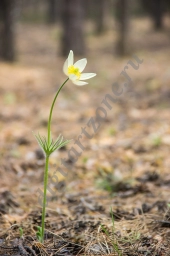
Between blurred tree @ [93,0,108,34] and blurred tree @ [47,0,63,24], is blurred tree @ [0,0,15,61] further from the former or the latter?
blurred tree @ [47,0,63,24]

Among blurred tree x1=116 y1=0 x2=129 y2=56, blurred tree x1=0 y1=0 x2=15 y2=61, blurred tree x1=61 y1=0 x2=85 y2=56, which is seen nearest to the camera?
blurred tree x1=0 y1=0 x2=15 y2=61

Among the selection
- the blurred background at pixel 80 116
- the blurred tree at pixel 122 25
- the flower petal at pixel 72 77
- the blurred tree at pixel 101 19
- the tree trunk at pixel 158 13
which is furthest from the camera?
the tree trunk at pixel 158 13


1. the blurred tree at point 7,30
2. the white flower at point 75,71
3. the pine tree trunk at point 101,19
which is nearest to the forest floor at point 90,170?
the white flower at point 75,71

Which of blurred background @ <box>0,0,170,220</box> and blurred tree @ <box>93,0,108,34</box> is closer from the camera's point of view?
blurred background @ <box>0,0,170,220</box>

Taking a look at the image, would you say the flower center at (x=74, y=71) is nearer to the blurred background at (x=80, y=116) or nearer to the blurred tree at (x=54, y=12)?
the blurred background at (x=80, y=116)

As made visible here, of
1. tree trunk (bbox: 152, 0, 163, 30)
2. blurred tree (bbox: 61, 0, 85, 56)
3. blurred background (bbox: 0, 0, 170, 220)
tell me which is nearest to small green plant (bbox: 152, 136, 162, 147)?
blurred background (bbox: 0, 0, 170, 220)

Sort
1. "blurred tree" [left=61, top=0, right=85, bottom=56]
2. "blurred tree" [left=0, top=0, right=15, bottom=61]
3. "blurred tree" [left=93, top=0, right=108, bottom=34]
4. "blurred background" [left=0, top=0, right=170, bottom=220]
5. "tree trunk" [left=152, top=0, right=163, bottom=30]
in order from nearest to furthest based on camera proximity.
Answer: "blurred background" [left=0, top=0, right=170, bottom=220] → "blurred tree" [left=0, top=0, right=15, bottom=61] → "blurred tree" [left=61, top=0, right=85, bottom=56] → "blurred tree" [left=93, top=0, right=108, bottom=34] → "tree trunk" [left=152, top=0, right=163, bottom=30]
